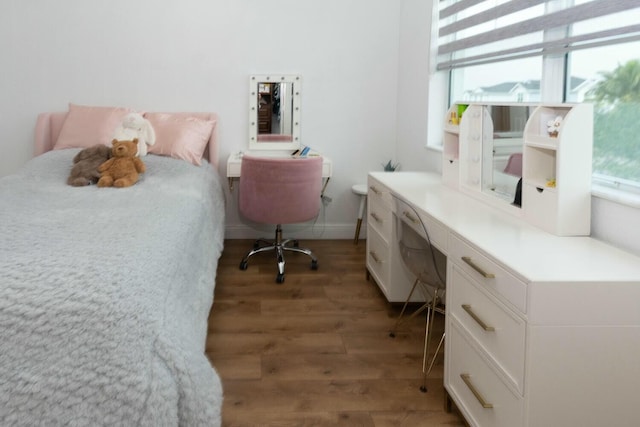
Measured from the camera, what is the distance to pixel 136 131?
387 centimetres

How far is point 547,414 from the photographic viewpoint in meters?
1.67

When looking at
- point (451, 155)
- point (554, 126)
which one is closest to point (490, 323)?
point (554, 126)

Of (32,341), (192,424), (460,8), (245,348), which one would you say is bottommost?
(245,348)

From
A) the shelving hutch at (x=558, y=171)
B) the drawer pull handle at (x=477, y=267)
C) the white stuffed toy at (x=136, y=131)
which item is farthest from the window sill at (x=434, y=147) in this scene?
the drawer pull handle at (x=477, y=267)

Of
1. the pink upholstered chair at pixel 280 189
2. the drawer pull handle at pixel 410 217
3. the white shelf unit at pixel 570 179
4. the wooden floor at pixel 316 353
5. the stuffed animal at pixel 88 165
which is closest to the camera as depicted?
the white shelf unit at pixel 570 179

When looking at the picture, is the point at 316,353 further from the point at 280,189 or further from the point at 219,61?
the point at 219,61

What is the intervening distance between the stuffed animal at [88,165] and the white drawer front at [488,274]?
7.00ft

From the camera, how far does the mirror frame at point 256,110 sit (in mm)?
4672

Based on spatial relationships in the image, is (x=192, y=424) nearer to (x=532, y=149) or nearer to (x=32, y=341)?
(x=32, y=341)

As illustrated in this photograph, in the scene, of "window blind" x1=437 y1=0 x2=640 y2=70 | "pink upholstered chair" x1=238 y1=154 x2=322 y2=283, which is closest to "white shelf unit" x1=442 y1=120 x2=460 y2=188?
"window blind" x1=437 y1=0 x2=640 y2=70

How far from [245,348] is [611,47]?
75.2 inches

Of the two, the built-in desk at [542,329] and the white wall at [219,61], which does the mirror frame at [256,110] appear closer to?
the white wall at [219,61]

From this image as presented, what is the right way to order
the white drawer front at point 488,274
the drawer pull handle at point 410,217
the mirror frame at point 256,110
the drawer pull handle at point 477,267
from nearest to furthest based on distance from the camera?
1. the white drawer front at point 488,274
2. the drawer pull handle at point 477,267
3. the drawer pull handle at point 410,217
4. the mirror frame at point 256,110

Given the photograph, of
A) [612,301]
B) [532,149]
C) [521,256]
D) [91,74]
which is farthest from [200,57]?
[612,301]
